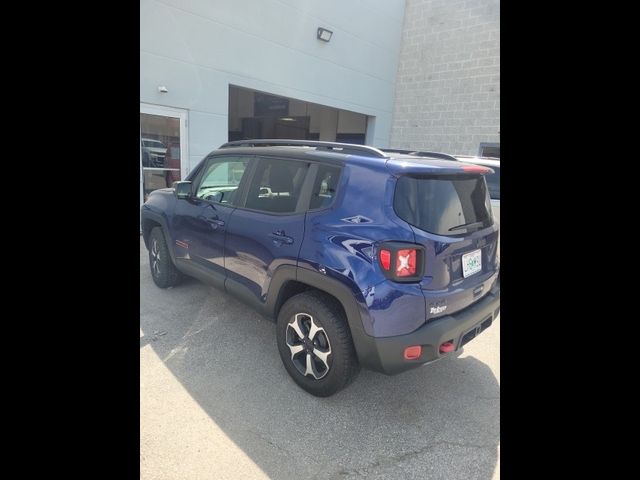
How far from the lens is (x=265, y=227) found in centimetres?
288

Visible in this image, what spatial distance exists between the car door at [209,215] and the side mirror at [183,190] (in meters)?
0.06

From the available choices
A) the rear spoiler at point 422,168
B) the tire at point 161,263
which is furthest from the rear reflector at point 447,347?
the tire at point 161,263

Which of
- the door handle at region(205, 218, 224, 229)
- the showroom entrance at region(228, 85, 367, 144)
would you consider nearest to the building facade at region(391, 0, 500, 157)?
the showroom entrance at region(228, 85, 367, 144)

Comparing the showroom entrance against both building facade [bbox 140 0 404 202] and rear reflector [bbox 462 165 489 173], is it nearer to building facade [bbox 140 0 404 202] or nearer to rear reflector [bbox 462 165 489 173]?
building facade [bbox 140 0 404 202]

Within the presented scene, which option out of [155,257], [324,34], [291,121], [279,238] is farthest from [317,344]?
[291,121]

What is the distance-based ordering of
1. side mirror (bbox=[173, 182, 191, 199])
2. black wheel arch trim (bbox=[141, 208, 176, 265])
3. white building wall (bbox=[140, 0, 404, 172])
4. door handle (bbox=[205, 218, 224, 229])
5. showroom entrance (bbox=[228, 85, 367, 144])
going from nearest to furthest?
1. door handle (bbox=[205, 218, 224, 229])
2. side mirror (bbox=[173, 182, 191, 199])
3. black wheel arch trim (bbox=[141, 208, 176, 265])
4. white building wall (bbox=[140, 0, 404, 172])
5. showroom entrance (bbox=[228, 85, 367, 144])

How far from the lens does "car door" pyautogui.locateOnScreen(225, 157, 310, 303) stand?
271 cm

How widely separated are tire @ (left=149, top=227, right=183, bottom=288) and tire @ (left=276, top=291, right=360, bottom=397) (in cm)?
209

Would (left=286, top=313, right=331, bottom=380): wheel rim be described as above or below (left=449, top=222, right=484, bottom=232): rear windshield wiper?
below

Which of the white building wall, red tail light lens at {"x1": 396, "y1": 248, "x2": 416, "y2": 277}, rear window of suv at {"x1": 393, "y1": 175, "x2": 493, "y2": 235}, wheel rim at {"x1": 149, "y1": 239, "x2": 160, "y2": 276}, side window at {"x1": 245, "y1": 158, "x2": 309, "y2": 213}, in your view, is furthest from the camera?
the white building wall

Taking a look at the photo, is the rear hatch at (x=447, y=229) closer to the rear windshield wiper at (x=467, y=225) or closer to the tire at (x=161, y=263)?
the rear windshield wiper at (x=467, y=225)

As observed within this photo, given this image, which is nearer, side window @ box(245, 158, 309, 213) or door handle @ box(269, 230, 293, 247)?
door handle @ box(269, 230, 293, 247)
